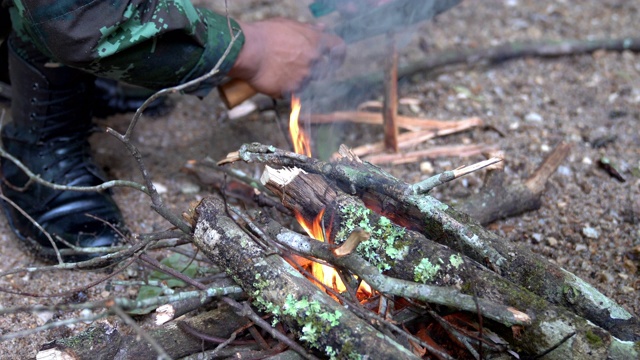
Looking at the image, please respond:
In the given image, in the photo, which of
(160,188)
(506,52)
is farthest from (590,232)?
(160,188)

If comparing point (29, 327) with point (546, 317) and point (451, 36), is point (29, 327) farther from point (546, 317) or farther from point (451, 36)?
point (451, 36)

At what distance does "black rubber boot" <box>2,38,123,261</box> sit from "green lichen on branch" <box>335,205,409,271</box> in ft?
3.33

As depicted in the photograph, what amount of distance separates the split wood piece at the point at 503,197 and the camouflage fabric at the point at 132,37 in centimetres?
104

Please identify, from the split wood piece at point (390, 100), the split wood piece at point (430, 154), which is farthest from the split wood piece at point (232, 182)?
the split wood piece at point (390, 100)

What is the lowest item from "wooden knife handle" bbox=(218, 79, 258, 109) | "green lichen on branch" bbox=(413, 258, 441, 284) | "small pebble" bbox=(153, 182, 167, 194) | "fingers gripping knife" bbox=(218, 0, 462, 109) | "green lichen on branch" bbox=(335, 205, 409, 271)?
"small pebble" bbox=(153, 182, 167, 194)

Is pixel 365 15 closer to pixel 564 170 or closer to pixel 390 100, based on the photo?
pixel 390 100

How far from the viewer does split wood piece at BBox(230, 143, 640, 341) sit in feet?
5.26

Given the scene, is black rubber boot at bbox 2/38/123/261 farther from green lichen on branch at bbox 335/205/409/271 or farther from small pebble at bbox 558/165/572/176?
small pebble at bbox 558/165/572/176

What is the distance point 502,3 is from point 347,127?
1746mm

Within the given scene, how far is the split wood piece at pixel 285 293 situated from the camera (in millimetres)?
1460

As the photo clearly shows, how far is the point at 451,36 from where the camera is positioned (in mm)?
3816

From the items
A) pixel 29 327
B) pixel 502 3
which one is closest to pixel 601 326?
pixel 29 327

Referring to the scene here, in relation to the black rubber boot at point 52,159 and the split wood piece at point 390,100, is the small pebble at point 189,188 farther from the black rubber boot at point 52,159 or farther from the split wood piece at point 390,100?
the split wood piece at point 390,100

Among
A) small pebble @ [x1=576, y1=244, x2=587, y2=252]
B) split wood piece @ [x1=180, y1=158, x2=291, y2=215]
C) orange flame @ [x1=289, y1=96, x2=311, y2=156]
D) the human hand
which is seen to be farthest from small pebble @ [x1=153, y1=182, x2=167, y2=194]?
small pebble @ [x1=576, y1=244, x2=587, y2=252]
